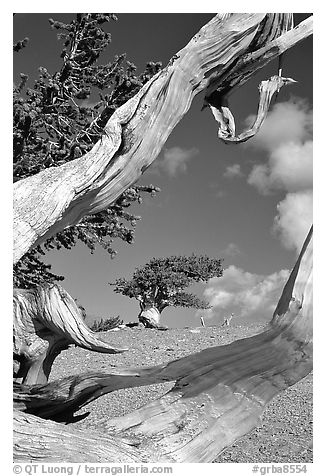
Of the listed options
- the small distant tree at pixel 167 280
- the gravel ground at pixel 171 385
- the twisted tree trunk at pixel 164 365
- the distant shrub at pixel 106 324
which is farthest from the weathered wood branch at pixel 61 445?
the small distant tree at pixel 167 280

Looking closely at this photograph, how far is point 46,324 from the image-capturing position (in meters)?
3.72

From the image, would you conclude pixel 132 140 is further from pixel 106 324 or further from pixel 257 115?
pixel 106 324

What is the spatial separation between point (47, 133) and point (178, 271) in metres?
15.8

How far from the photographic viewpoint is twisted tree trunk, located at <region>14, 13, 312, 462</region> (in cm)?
330

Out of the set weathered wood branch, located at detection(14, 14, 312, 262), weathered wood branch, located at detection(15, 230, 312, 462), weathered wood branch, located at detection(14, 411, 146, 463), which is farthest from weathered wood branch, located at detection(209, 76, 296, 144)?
weathered wood branch, located at detection(14, 411, 146, 463)

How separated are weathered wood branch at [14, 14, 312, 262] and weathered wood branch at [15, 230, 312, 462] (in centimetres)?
117

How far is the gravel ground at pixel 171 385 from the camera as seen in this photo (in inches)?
255

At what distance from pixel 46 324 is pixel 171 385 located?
609 centimetres

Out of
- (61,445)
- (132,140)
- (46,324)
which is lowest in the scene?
(61,445)

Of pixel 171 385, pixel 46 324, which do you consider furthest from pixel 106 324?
pixel 46 324

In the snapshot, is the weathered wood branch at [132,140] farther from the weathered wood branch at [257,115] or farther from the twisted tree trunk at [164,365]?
the weathered wood branch at [257,115]

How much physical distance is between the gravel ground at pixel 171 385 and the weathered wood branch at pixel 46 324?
38cm

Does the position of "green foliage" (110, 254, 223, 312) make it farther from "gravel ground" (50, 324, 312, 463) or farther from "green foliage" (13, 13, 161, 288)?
"green foliage" (13, 13, 161, 288)
